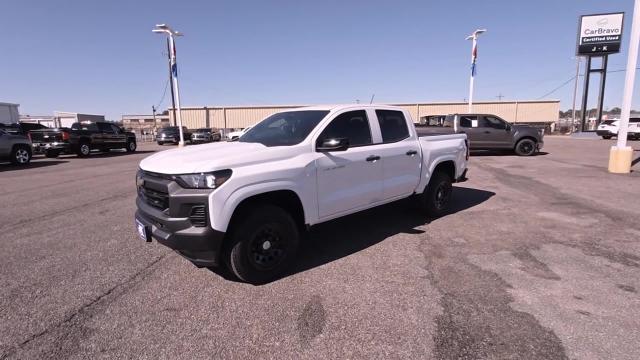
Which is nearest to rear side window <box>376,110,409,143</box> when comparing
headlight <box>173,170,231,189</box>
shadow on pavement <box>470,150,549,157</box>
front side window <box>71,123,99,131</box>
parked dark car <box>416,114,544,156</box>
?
headlight <box>173,170,231,189</box>

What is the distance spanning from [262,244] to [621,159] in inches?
462

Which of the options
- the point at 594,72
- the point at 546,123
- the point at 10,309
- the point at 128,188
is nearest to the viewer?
the point at 10,309

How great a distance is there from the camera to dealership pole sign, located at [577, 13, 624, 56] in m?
30.4

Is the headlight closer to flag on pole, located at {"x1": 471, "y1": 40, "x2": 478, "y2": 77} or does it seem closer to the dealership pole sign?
flag on pole, located at {"x1": 471, "y1": 40, "x2": 478, "y2": 77}

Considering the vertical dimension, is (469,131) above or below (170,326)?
above

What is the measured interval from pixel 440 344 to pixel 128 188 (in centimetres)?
867

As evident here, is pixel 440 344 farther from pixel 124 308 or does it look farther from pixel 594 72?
pixel 594 72

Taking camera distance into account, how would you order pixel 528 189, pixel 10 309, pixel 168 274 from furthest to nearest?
pixel 528 189 < pixel 168 274 < pixel 10 309

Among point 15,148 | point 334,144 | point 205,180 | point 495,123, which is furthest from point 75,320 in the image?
point 495,123

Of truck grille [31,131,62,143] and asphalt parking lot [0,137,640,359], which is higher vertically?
truck grille [31,131,62,143]

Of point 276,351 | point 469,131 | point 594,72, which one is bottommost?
point 276,351

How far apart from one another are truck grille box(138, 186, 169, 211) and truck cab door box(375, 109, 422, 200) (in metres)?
2.64

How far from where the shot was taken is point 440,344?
2.56 meters

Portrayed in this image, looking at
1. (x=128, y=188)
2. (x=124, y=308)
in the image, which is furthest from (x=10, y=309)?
(x=128, y=188)
